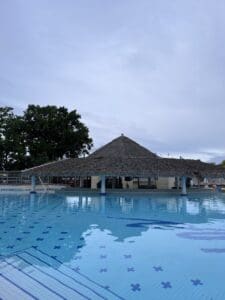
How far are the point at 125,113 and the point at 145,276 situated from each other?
17.8m

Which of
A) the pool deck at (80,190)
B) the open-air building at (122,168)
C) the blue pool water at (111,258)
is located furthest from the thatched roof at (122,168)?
the blue pool water at (111,258)

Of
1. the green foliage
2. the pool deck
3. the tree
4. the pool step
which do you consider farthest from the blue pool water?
the tree

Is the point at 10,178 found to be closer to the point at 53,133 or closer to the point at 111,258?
the point at 53,133

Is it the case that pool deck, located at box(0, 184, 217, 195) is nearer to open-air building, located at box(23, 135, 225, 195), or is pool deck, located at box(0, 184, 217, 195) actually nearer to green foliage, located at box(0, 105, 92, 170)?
open-air building, located at box(23, 135, 225, 195)

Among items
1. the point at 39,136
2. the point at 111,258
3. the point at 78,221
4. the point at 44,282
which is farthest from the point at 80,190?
the point at 44,282

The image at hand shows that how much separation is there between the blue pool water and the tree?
21468 mm

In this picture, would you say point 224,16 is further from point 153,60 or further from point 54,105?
point 54,105

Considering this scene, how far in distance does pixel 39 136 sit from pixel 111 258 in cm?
2876

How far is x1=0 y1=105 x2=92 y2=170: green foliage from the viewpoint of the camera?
32312mm

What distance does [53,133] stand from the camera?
3406 centimetres

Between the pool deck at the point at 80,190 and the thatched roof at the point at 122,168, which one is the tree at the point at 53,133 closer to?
the pool deck at the point at 80,190

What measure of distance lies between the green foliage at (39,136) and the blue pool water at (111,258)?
822 inches

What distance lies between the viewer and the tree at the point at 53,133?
1312 inches

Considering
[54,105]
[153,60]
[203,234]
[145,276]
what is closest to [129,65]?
[153,60]
